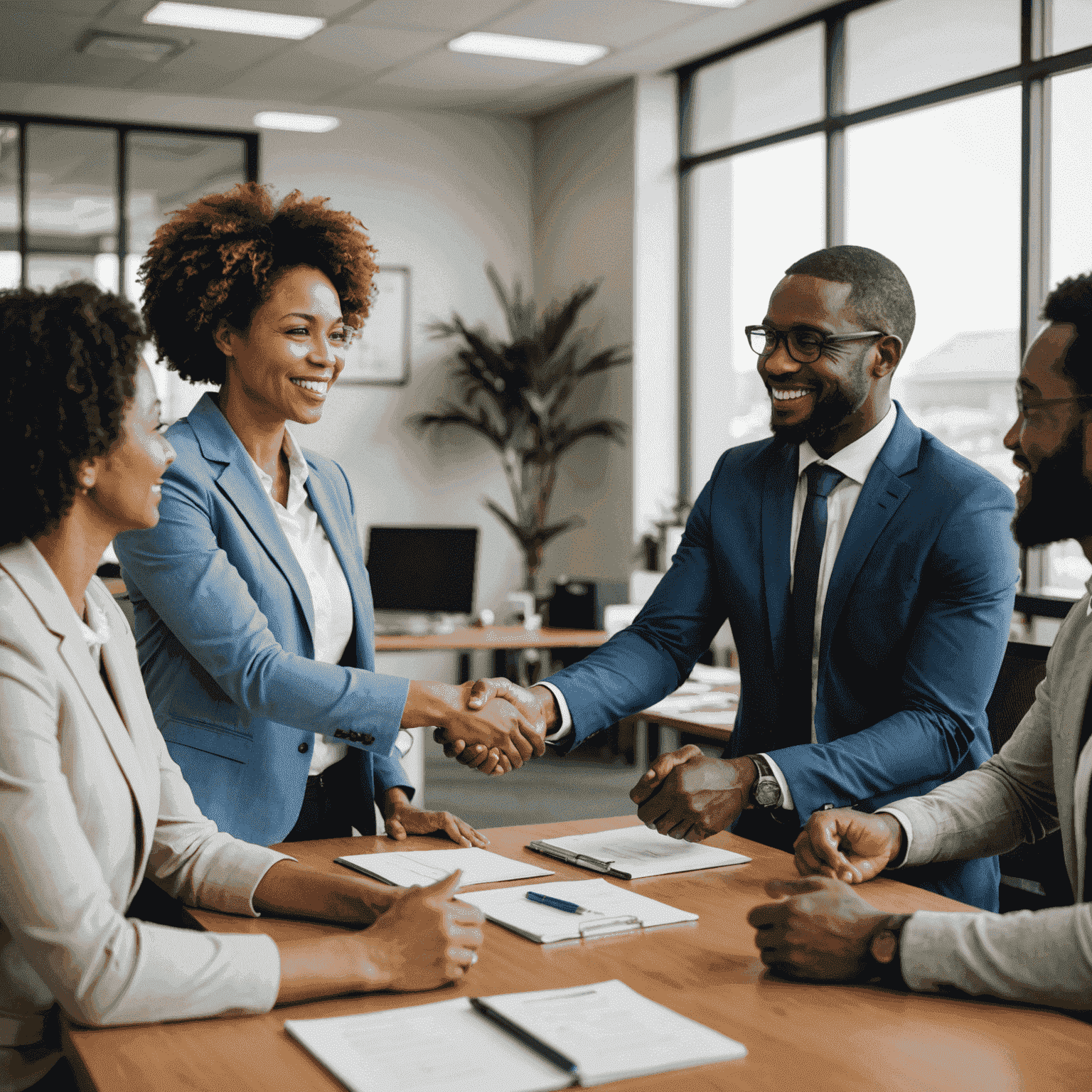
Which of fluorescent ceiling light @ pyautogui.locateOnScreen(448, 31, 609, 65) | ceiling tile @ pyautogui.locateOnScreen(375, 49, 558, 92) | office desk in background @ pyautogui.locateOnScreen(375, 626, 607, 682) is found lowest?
office desk in background @ pyautogui.locateOnScreen(375, 626, 607, 682)

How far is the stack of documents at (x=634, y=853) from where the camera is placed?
6.13ft

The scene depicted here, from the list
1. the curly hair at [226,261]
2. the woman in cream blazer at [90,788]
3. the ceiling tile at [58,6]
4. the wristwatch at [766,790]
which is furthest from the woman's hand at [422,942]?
the ceiling tile at [58,6]

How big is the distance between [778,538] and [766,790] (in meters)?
0.47

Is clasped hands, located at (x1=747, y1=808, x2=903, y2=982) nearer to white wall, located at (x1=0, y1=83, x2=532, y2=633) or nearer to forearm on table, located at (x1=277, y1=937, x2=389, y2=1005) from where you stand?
forearm on table, located at (x1=277, y1=937, x2=389, y2=1005)

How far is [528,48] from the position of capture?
652 cm

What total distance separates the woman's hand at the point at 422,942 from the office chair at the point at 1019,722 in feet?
4.18

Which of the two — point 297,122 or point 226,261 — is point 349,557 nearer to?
A: point 226,261

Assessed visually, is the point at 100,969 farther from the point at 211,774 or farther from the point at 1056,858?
the point at 1056,858

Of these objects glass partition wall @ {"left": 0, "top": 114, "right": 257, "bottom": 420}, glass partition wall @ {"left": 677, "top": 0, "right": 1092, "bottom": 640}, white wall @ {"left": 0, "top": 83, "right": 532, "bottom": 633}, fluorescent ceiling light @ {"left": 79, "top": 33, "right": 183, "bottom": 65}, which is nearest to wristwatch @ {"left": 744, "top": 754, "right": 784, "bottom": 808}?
glass partition wall @ {"left": 677, "top": 0, "right": 1092, "bottom": 640}

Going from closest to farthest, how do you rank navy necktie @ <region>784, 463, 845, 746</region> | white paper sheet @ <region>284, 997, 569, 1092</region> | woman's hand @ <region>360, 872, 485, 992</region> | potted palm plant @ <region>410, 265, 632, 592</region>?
1. white paper sheet @ <region>284, 997, 569, 1092</region>
2. woman's hand @ <region>360, 872, 485, 992</region>
3. navy necktie @ <region>784, 463, 845, 746</region>
4. potted palm plant @ <region>410, 265, 632, 592</region>

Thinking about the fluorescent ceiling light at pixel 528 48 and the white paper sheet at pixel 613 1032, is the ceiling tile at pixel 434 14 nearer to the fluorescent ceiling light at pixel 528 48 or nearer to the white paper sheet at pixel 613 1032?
the fluorescent ceiling light at pixel 528 48

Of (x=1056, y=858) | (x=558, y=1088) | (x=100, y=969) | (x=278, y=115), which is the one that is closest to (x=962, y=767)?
(x=1056, y=858)

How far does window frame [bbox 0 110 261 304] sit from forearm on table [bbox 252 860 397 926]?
6.13m

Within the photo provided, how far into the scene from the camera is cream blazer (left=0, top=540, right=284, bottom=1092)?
A: 128 cm
